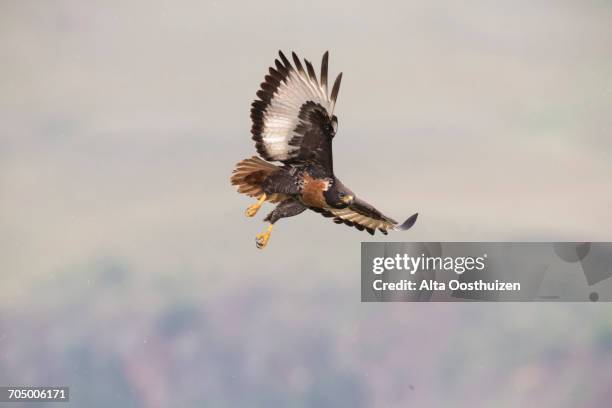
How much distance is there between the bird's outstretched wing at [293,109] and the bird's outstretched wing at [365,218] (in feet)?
2.28

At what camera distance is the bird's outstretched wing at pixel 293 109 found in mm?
23109

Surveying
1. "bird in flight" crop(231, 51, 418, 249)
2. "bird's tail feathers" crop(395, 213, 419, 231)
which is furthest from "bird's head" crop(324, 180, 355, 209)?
"bird's tail feathers" crop(395, 213, 419, 231)

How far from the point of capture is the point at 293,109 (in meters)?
23.2

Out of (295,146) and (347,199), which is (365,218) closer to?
→ (347,199)

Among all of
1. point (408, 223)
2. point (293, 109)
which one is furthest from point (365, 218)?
point (293, 109)

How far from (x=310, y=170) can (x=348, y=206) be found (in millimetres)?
752

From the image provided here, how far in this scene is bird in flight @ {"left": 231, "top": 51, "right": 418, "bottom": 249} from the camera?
2311 cm

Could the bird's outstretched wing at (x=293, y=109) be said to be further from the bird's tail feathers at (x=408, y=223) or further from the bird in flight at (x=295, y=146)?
the bird's tail feathers at (x=408, y=223)

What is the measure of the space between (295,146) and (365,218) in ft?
5.11

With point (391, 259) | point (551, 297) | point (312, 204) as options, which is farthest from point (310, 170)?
point (551, 297)

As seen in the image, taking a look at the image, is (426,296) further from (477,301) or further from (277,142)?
(277,142)

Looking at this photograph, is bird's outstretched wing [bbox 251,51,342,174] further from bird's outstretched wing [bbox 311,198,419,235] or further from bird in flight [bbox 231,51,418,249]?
bird's outstretched wing [bbox 311,198,419,235]

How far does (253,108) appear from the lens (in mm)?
23094

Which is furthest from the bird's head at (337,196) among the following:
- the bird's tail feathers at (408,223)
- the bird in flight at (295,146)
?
the bird's tail feathers at (408,223)
